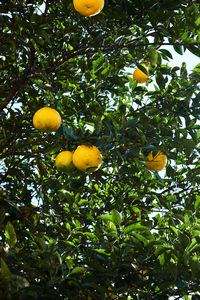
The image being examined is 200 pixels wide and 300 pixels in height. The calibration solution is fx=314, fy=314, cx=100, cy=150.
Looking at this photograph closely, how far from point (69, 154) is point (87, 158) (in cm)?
26

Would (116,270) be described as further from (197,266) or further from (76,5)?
(76,5)

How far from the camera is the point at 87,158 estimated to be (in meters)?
2.03

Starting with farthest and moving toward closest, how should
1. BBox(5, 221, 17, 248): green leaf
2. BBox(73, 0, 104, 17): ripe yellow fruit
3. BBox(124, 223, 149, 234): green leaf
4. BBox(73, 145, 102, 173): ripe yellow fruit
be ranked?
BBox(73, 0, 104, 17): ripe yellow fruit < BBox(73, 145, 102, 173): ripe yellow fruit < BBox(124, 223, 149, 234): green leaf < BBox(5, 221, 17, 248): green leaf

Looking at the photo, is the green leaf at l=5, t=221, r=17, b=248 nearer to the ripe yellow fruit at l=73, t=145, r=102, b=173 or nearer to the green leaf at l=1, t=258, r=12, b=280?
the green leaf at l=1, t=258, r=12, b=280

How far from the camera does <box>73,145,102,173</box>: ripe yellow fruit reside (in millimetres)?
2037

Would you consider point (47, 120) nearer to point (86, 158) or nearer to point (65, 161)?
point (65, 161)

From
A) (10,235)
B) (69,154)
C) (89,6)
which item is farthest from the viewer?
(69,154)

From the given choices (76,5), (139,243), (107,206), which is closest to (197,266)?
(139,243)

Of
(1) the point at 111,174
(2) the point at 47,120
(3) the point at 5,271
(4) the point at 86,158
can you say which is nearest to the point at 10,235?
(3) the point at 5,271

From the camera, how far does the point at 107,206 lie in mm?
3281

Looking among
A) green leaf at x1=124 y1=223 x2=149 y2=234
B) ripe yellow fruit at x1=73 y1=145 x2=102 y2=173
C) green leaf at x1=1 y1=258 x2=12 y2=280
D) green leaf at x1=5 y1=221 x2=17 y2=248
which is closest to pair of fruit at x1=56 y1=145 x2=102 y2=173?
ripe yellow fruit at x1=73 y1=145 x2=102 y2=173

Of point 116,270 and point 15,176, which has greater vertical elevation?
point 15,176

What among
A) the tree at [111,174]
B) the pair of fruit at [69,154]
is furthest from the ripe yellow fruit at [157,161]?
the pair of fruit at [69,154]

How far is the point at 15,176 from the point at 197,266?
2.53 metres
